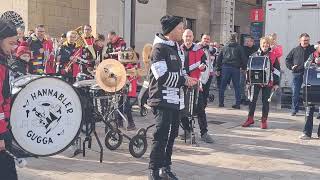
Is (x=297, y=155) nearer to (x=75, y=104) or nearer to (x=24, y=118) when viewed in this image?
(x=75, y=104)

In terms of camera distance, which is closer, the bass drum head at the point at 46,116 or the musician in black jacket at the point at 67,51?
the bass drum head at the point at 46,116

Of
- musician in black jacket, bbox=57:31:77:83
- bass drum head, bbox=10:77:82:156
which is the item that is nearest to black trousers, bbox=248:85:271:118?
musician in black jacket, bbox=57:31:77:83

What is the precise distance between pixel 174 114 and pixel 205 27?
61.3ft

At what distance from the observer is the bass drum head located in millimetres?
5223

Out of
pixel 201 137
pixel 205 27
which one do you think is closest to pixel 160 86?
pixel 201 137

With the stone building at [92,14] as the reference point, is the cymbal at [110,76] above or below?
Result: below

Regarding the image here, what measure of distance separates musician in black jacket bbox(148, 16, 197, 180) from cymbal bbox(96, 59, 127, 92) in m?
1.16

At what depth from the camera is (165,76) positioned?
546cm

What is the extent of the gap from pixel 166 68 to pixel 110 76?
4.92 feet

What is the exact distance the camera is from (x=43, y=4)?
15.9 m

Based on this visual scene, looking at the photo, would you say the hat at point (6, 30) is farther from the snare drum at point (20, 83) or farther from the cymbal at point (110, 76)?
the cymbal at point (110, 76)

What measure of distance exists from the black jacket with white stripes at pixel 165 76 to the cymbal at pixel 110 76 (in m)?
1.22

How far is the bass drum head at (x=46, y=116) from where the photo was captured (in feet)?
17.1

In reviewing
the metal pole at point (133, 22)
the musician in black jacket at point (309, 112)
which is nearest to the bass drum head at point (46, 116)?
the musician in black jacket at point (309, 112)
